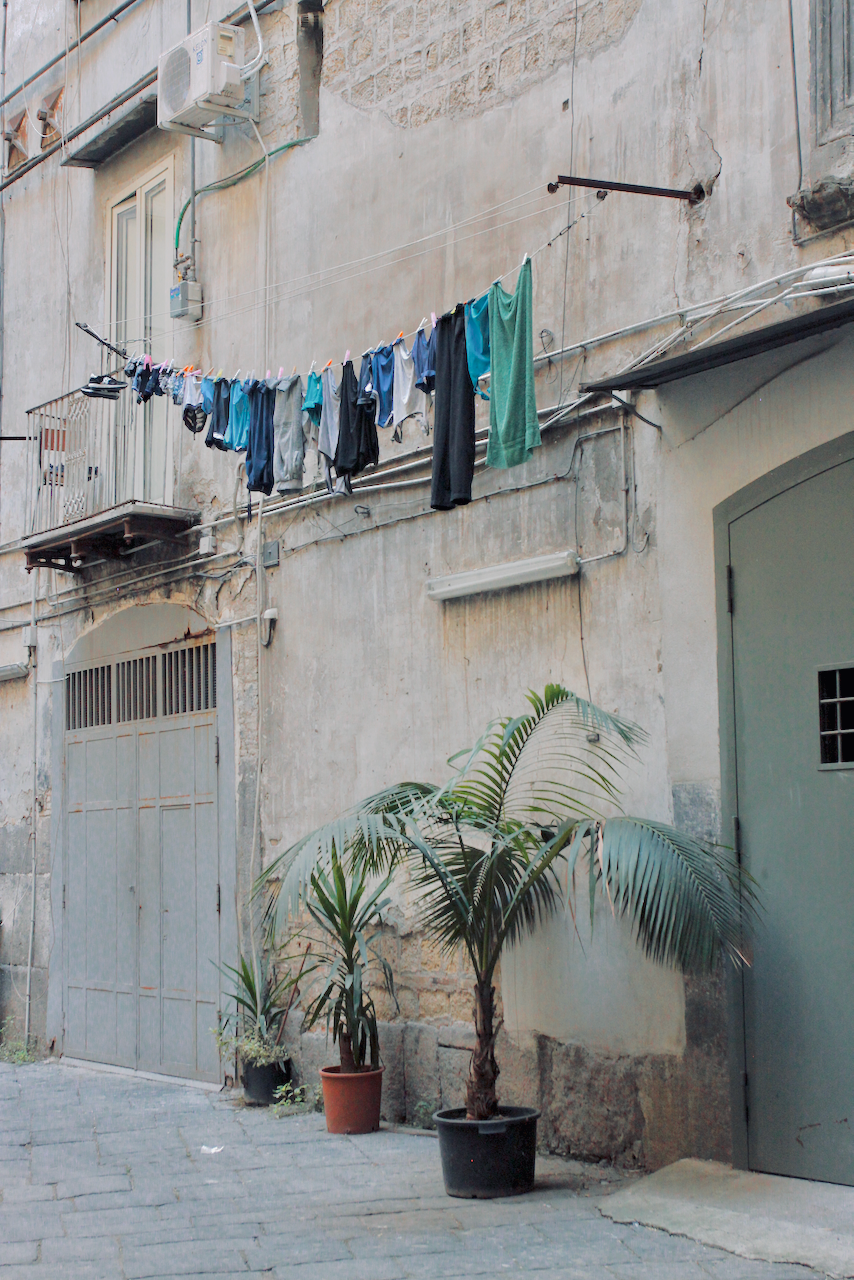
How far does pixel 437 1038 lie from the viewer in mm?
7559

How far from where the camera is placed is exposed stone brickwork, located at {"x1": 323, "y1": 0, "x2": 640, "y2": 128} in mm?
7223

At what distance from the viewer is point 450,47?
798 cm

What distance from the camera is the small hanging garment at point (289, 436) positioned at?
26.4ft

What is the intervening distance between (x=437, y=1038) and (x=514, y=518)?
2873 mm


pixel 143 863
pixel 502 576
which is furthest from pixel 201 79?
pixel 143 863

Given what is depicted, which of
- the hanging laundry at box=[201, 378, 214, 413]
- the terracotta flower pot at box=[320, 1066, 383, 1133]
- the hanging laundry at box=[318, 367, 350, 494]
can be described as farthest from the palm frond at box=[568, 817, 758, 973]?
the hanging laundry at box=[201, 378, 214, 413]

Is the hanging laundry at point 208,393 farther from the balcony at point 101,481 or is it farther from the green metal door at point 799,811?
the green metal door at point 799,811

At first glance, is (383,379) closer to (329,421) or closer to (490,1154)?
(329,421)

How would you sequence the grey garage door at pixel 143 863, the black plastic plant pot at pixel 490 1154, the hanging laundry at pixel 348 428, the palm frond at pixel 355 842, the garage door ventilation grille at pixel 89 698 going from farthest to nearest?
the garage door ventilation grille at pixel 89 698 → the grey garage door at pixel 143 863 → the hanging laundry at pixel 348 428 → the black plastic plant pot at pixel 490 1154 → the palm frond at pixel 355 842

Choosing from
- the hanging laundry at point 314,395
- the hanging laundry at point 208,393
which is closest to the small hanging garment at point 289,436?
the hanging laundry at point 314,395

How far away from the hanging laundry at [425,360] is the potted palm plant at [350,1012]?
256 cm

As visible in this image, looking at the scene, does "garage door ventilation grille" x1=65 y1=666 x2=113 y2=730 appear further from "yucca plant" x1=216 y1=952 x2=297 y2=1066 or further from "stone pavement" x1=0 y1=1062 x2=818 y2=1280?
"stone pavement" x1=0 y1=1062 x2=818 y2=1280

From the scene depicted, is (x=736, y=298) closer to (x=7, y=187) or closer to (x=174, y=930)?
(x=174, y=930)

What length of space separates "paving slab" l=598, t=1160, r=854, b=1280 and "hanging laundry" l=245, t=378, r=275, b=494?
444 cm
